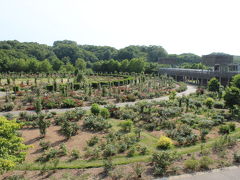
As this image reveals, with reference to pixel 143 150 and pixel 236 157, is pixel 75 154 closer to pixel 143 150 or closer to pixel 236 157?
pixel 143 150

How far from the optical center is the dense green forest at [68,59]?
5256cm

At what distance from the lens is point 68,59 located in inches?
2921

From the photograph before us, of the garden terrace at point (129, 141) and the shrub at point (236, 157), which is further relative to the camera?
the shrub at point (236, 157)

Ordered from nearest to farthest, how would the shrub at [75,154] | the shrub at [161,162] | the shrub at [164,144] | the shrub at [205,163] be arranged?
the shrub at [161,162], the shrub at [205,163], the shrub at [75,154], the shrub at [164,144]

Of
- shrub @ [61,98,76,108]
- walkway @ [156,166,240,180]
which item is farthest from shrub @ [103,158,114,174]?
shrub @ [61,98,76,108]

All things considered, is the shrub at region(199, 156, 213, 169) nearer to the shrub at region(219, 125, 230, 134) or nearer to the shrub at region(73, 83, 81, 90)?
the shrub at region(219, 125, 230, 134)

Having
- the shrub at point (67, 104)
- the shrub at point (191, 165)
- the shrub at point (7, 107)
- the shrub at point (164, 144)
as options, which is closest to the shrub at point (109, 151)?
the shrub at point (164, 144)

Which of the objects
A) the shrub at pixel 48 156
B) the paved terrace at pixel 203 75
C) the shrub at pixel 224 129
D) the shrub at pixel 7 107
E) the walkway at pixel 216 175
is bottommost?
the walkway at pixel 216 175

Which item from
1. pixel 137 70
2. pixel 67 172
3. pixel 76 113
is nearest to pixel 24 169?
pixel 67 172

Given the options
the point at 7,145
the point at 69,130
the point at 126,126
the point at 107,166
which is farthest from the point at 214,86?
the point at 7,145

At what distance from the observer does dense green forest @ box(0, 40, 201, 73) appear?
172ft

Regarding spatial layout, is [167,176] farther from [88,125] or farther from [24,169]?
[88,125]

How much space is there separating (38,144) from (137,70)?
49.4 meters

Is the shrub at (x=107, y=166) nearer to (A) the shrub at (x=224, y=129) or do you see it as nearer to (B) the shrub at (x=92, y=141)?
(B) the shrub at (x=92, y=141)
